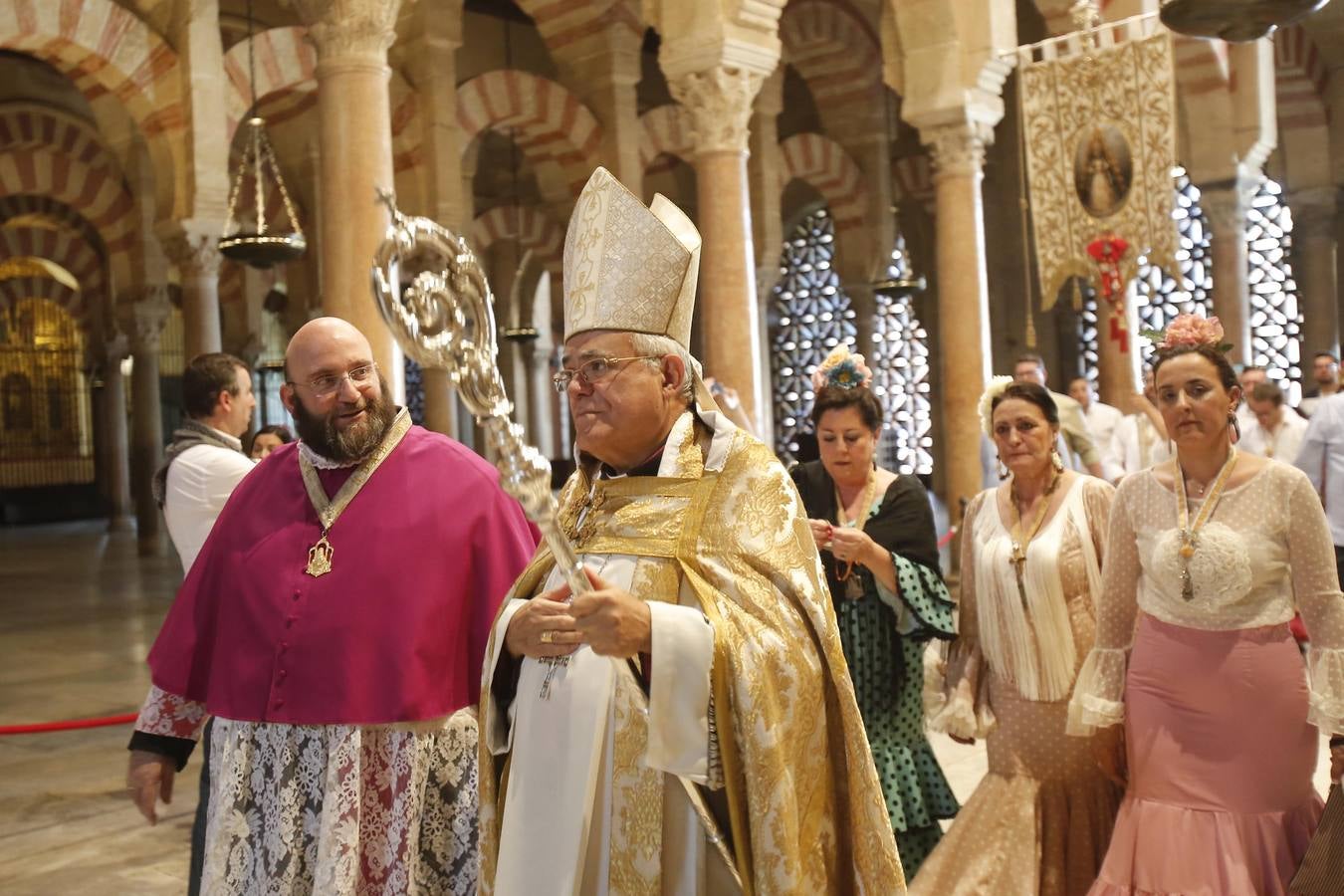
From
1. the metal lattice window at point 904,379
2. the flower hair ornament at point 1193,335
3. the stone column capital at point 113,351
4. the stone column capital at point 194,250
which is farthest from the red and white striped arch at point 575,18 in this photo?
the stone column capital at point 113,351

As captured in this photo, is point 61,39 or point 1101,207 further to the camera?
point 61,39

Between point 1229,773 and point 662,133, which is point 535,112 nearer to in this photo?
point 662,133

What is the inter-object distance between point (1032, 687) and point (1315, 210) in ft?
43.5

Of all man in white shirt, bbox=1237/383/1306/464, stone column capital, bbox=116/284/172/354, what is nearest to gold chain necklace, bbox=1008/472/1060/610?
man in white shirt, bbox=1237/383/1306/464

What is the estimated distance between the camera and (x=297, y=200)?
13.6 meters

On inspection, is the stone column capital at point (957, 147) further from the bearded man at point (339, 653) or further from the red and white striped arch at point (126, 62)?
the bearded man at point (339, 653)

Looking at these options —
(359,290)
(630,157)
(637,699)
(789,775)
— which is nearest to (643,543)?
(637,699)

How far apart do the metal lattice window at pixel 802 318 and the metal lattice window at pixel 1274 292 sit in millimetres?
5344

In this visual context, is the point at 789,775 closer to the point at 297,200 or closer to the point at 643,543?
the point at 643,543

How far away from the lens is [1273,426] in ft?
23.4

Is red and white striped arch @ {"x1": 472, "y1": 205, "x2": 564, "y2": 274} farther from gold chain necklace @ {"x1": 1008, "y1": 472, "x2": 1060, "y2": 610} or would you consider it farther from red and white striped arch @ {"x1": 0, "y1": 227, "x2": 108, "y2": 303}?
gold chain necklace @ {"x1": 1008, "y1": 472, "x2": 1060, "y2": 610}

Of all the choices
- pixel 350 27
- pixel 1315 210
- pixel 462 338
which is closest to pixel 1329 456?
pixel 350 27

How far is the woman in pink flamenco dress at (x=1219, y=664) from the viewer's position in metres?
2.68

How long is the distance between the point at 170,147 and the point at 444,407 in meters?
3.16
